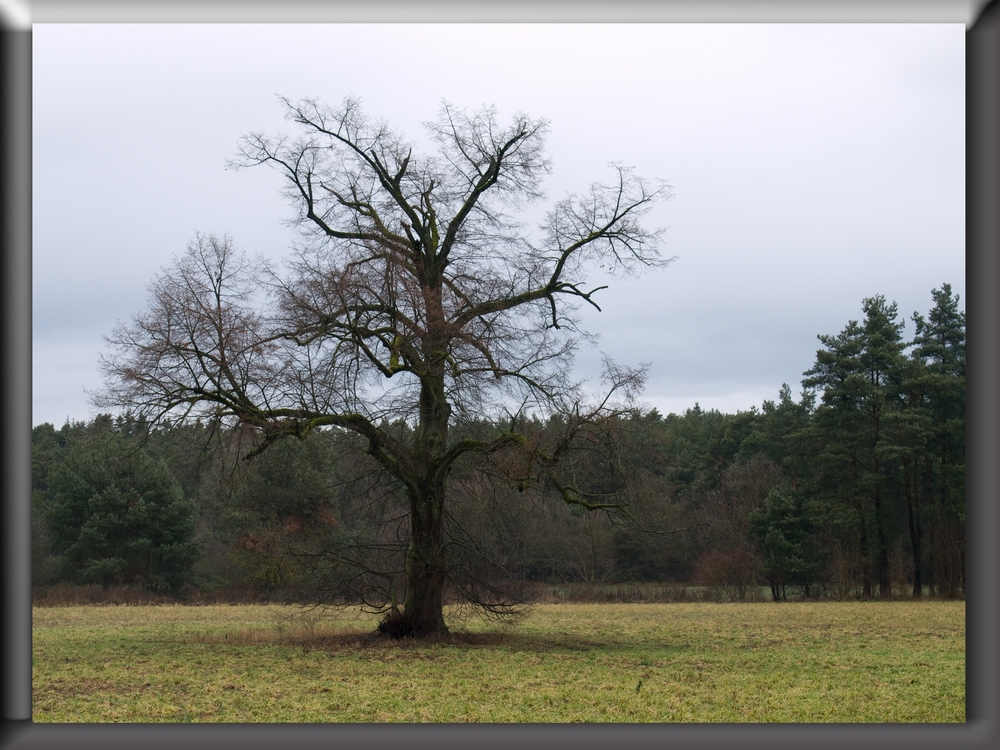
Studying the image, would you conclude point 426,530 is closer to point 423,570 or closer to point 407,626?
point 423,570

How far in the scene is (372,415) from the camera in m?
18.0

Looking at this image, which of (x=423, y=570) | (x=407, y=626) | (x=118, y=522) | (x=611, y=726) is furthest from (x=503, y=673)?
(x=118, y=522)

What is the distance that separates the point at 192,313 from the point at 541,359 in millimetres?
6237

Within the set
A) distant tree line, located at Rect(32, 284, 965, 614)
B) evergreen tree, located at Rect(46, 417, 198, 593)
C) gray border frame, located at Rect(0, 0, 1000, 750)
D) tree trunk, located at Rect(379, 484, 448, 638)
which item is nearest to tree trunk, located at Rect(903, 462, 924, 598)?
distant tree line, located at Rect(32, 284, 965, 614)

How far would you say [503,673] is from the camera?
14.8 m

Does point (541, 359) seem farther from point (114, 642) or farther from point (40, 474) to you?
point (40, 474)

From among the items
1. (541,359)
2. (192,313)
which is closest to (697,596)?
(541,359)

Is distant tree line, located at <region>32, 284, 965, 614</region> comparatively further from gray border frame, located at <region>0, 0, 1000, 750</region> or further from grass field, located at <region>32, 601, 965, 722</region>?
gray border frame, located at <region>0, 0, 1000, 750</region>

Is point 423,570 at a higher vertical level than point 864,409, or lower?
lower

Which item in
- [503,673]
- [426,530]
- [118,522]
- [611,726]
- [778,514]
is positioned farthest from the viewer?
[778,514]

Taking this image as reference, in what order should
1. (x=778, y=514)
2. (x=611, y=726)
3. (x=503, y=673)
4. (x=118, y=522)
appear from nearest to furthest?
(x=611, y=726) < (x=503, y=673) < (x=118, y=522) < (x=778, y=514)

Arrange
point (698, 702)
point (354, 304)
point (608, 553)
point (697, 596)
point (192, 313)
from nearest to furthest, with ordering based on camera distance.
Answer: point (698, 702), point (192, 313), point (354, 304), point (697, 596), point (608, 553)

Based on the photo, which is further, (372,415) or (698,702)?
(372,415)

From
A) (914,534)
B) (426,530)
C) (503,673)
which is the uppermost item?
(426,530)
